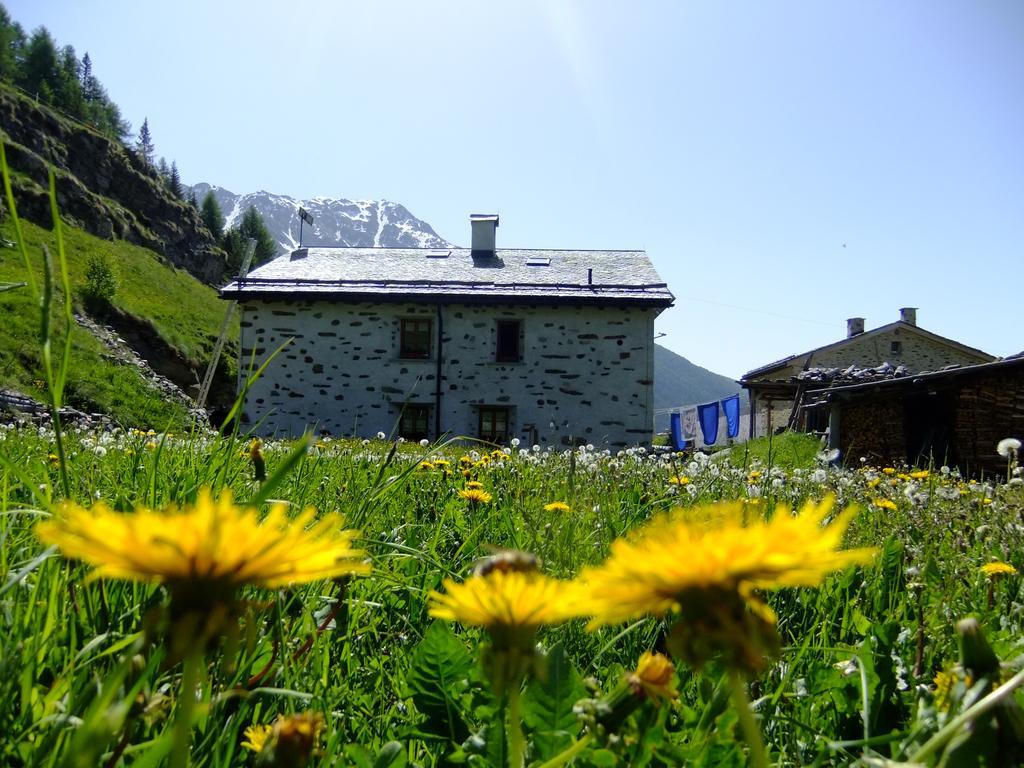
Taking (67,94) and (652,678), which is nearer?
(652,678)

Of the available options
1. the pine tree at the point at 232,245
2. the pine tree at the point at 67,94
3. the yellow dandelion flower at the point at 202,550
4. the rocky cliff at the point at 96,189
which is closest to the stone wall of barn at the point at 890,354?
the yellow dandelion flower at the point at 202,550

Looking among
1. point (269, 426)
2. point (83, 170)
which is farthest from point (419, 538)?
point (83, 170)

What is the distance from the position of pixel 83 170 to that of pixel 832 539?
51129mm

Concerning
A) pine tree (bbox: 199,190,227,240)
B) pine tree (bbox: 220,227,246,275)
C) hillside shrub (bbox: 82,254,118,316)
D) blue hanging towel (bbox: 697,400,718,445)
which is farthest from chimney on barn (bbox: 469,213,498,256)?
pine tree (bbox: 199,190,227,240)

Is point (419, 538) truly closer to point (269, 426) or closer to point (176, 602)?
point (176, 602)

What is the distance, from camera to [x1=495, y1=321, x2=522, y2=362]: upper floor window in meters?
17.2

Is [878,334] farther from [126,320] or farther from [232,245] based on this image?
[232,245]

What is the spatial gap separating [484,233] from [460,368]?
5.52 metres

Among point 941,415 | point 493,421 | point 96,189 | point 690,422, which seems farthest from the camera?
point 96,189

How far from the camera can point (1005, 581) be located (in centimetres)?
183

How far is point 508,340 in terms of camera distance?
1742 cm

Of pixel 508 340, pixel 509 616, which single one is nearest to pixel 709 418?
pixel 508 340

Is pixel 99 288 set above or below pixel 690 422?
above

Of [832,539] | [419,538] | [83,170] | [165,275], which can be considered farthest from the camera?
[83,170]
